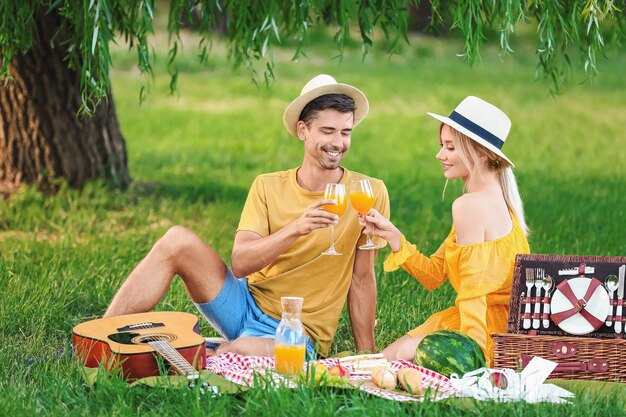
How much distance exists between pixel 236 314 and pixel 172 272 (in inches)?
14.5

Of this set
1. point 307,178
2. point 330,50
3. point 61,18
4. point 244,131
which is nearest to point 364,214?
point 307,178

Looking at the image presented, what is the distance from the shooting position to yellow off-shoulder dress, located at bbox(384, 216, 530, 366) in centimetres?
489

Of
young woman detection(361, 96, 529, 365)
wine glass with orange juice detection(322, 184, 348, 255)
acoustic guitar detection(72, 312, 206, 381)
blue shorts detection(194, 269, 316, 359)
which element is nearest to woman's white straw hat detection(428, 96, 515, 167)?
young woman detection(361, 96, 529, 365)

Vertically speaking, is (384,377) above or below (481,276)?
below

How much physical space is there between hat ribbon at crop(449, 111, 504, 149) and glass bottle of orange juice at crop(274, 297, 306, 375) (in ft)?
3.83

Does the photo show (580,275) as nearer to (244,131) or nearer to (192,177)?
(192,177)

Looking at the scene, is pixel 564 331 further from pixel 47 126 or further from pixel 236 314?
pixel 47 126

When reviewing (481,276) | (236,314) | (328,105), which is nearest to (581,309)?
(481,276)

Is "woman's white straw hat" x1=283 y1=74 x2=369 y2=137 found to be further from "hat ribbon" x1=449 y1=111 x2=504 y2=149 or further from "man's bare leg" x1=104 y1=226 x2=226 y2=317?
"man's bare leg" x1=104 y1=226 x2=226 y2=317

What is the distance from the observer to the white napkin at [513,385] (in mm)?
4297

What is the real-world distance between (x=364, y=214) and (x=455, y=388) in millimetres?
874

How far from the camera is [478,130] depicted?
198 inches

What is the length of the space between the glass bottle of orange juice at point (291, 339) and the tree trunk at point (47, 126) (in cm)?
430

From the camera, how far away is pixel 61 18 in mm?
7832
